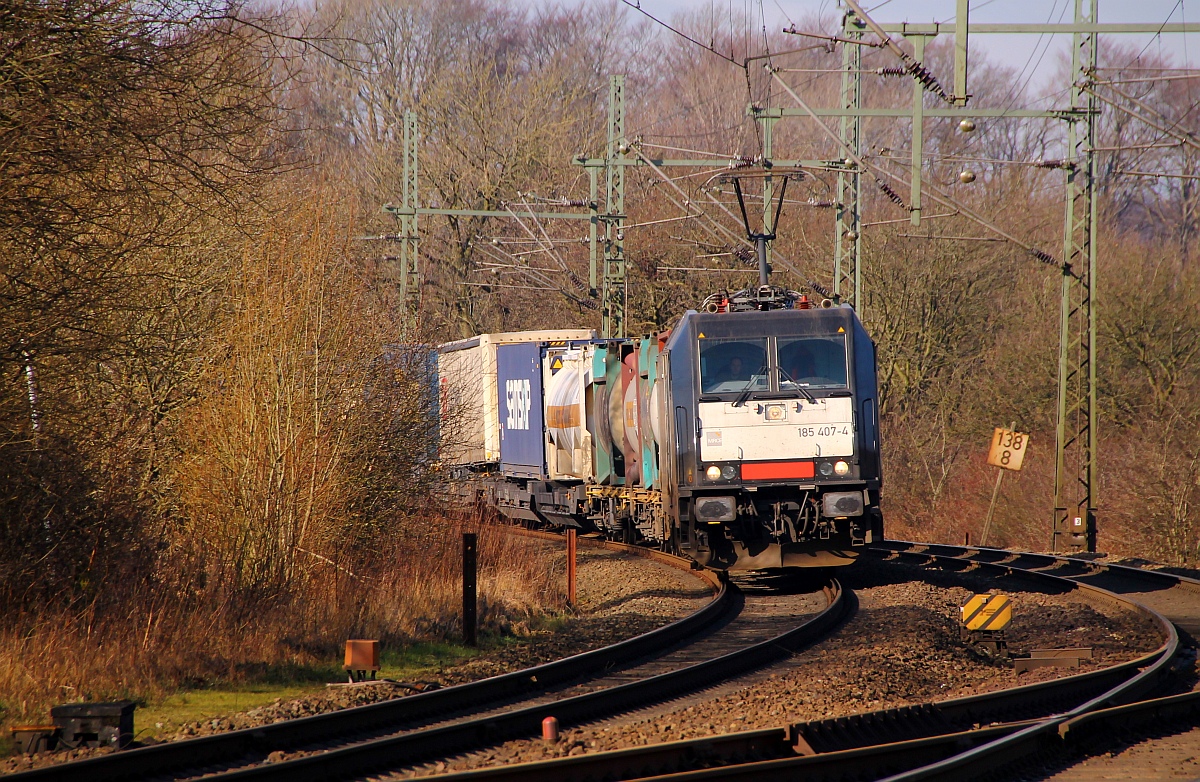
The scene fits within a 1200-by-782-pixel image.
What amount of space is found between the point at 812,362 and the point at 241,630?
7129 millimetres

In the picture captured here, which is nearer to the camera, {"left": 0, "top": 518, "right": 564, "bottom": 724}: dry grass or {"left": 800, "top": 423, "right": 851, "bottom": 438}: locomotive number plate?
{"left": 0, "top": 518, "right": 564, "bottom": 724}: dry grass

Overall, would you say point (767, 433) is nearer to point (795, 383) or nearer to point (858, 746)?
point (795, 383)

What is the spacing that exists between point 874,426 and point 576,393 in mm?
7286

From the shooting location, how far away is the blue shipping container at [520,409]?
896 inches

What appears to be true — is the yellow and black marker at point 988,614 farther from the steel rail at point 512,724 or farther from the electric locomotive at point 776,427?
the electric locomotive at point 776,427

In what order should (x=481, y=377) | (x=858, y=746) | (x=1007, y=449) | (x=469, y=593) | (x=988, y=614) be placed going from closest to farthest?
1. (x=858, y=746)
2. (x=988, y=614)
3. (x=469, y=593)
4. (x=1007, y=449)
5. (x=481, y=377)

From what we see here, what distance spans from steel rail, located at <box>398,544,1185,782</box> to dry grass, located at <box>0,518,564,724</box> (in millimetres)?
3778

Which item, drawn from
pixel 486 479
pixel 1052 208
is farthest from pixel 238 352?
pixel 1052 208

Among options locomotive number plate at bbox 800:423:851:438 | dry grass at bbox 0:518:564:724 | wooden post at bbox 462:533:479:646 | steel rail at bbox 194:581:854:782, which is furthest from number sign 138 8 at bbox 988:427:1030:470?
wooden post at bbox 462:533:479:646

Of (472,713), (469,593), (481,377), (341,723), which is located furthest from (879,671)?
(481,377)

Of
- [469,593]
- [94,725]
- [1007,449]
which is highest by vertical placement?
[1007,449]

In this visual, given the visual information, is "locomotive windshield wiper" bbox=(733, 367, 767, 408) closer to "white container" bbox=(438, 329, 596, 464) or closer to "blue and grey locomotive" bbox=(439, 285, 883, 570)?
"blue and grey locomotive" bbox=(439, 285, 883, 570)

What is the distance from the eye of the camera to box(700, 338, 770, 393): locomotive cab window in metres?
14.3

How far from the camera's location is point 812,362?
47.3ft
